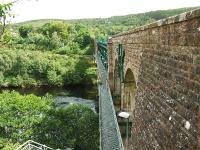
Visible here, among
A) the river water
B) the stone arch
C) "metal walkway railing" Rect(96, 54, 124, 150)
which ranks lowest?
the river water

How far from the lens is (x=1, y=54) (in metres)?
55.7

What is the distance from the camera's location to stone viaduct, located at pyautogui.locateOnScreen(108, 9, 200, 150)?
5.12 meters

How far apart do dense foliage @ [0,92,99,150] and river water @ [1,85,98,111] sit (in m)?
13.2

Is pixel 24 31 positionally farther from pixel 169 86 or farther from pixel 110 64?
pixel 169 86

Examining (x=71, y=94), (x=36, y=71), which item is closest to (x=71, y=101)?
(x=71, y=94)

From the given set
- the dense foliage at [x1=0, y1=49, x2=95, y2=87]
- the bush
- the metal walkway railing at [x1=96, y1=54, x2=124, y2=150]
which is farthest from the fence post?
the bush

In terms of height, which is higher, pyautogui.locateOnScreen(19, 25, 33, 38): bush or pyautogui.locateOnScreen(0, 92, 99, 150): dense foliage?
pyautogui.locateOnScreen(19, 25, 33, 38): bush

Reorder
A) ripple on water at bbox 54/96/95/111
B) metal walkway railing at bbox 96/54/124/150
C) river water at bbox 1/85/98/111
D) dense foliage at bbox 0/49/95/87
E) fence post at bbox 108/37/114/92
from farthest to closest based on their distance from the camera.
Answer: dense foliage at bbox 0/49/95/87 < river water at bbox 1/85/98/111 < ripple on water at bbox 54/96/95/111 < fence post at bbox 108/37/114/92 < metal walkway railing at bbox 96/54/124/150

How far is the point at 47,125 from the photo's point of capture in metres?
23.6

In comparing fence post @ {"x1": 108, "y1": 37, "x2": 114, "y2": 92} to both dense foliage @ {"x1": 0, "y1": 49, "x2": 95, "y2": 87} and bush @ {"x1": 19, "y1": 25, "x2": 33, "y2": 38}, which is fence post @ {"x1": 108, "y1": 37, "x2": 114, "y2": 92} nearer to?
dense foliage @ {"x1": 0, "y1": 49, "x2": 95, "y2": 87}

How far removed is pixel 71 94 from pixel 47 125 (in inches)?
947

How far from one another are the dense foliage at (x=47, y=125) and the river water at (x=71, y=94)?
1321cm

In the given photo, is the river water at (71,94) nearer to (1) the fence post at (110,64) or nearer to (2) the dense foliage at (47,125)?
(1) the fence post at (110,64)

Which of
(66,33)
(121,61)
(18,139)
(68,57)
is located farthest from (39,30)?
(121,61)
